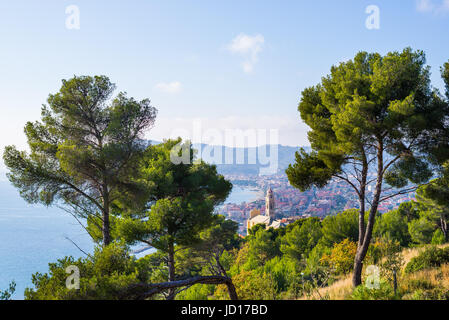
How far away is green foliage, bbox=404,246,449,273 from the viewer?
718 cm

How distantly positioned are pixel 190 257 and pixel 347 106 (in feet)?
32.5

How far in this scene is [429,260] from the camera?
7.31 metres

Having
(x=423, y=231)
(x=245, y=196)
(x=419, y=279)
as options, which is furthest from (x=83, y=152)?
(x=245, y=196)

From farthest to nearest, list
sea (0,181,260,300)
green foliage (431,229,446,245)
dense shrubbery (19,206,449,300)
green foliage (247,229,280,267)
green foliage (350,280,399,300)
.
Result: green foliage (247,229,280,267) → green foliage (431,229,446,245) → sea (0,181,260,300) → green foliage (350,280,399,300) → dense shrubbery (19,206,449,300)

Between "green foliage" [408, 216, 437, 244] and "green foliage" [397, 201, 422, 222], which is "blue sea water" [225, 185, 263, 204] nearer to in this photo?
"green foliage" [397, 201, 422, 222]

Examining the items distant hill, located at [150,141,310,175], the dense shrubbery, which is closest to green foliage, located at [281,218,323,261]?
the dense shrubbery

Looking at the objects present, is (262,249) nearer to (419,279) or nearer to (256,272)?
(256,272)

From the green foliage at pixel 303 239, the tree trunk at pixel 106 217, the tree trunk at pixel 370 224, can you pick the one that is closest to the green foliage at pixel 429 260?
the tree trunk at pixel 370 224

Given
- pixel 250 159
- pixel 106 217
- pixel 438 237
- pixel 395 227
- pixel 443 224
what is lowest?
pixel 438 237

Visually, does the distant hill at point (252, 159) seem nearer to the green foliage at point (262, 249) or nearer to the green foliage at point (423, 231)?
the green foliage at point (262, 249)
